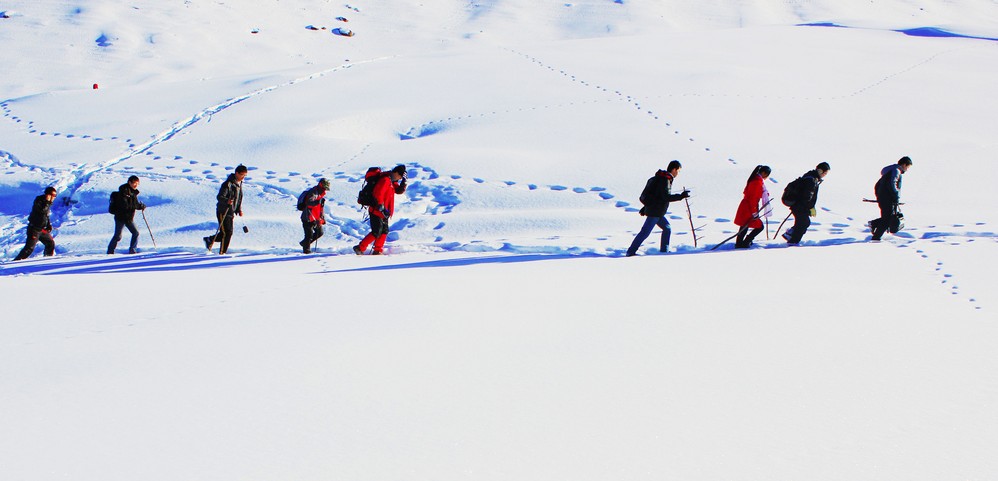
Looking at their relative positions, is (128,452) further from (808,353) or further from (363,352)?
(808,353)

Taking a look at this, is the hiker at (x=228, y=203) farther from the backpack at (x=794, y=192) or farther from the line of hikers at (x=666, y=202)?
the backpack at (x=794, y=192)

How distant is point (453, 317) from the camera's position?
649 cm

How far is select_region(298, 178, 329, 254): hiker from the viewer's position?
1129 centimetres

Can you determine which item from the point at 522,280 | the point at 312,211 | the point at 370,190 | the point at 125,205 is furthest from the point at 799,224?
the point at 125,205

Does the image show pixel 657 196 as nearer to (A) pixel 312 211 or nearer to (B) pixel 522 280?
(B) pixel 522 280

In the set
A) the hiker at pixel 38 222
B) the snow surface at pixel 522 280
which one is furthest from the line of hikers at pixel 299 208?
the snow surface at pixel 522 280

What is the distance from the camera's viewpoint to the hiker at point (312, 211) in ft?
37.0

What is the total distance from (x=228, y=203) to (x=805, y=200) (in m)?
7.15

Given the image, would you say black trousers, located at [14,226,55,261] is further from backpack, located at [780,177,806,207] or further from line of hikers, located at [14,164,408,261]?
backpack, located at [780,177,806,207]

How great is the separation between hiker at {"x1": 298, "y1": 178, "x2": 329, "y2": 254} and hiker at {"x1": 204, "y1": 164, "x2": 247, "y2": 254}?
0.83m

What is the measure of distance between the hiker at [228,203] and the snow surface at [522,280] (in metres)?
0.55

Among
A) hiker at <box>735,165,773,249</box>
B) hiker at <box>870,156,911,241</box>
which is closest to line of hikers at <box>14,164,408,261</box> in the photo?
hiker at <box>735,165,773,249</box>

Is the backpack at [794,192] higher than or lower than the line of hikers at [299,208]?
higher

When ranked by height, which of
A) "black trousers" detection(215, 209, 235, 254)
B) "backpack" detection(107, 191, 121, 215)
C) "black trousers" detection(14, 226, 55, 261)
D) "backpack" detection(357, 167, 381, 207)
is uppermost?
"backpack" detection(357, 167, 381, 207)
